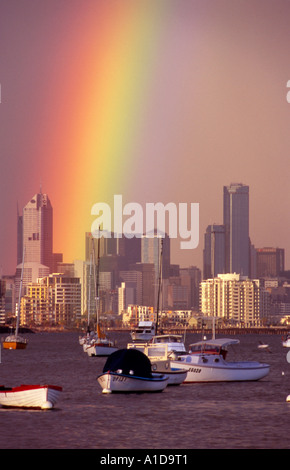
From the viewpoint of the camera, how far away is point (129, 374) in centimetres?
7331

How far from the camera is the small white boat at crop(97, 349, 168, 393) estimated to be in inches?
2859

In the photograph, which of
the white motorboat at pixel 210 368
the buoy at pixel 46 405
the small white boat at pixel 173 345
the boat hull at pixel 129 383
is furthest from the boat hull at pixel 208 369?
the buoy at pixel 46 405

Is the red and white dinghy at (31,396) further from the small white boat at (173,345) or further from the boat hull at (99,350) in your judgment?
the boat hull at (99,350)

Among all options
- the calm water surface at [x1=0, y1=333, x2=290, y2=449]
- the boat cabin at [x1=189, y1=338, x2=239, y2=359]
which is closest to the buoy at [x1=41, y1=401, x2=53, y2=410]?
the calm water surface at [x1=0, y1=333, x2=290, y2=449]

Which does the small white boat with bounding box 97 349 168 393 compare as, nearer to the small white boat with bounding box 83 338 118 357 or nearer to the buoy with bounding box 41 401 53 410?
the buoy with bounding box 41 401 53 410

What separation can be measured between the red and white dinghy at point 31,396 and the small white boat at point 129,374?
33.5 ft

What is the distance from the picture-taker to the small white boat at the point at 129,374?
→ 72625 millimetres

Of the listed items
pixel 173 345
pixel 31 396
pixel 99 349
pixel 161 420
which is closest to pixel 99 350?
pixel 99 349

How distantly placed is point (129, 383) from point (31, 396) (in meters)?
13.0

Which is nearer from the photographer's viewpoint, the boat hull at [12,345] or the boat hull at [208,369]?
the boat hull at [208,369]

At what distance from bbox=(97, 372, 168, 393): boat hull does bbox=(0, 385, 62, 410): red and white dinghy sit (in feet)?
36.2
